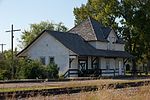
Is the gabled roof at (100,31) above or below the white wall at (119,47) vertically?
above

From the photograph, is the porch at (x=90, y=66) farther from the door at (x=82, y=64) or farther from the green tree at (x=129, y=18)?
the green tree at (x=129, y=18)

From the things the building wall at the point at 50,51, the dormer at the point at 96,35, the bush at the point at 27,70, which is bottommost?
the bush at the point at 27,70

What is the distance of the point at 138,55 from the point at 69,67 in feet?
95.6

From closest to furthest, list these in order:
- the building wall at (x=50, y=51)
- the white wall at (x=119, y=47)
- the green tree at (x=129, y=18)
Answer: the building wall at (x=50, y=51)
the white wall at (x=119, y=47)
the green tree at (x=129, y=18)

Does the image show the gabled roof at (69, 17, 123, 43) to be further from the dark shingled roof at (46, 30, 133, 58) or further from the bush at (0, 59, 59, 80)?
the bush at (0, 59, 59, 80)

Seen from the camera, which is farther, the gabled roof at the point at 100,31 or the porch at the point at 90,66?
the gabled roof at the point at 100,31

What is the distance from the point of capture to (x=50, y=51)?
53.7 meters

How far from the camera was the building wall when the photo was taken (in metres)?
51.9

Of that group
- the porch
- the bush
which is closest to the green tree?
the porch

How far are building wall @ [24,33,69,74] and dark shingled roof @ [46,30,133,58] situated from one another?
688 mm

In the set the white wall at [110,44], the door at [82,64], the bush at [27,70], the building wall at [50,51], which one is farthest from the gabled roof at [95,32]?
the bush at [27,70]

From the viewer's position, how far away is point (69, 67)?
169 feet

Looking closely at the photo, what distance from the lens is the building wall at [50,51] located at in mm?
51906

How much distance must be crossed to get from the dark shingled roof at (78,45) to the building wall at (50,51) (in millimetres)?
688
